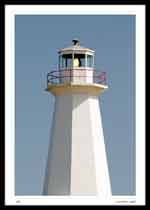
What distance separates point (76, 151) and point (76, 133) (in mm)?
353

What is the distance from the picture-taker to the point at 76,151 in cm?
1552

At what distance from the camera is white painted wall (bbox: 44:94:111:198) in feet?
50.6

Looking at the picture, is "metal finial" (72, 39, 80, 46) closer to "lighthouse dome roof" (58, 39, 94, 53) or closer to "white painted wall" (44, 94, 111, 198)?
"lighthouse dome roof" (58, 39, 94, 53)

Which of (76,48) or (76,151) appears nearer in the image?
(76,151)

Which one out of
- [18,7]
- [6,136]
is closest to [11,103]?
[6,136]

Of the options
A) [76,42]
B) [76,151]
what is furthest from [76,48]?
[76,151]

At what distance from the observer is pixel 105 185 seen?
15.9 metres

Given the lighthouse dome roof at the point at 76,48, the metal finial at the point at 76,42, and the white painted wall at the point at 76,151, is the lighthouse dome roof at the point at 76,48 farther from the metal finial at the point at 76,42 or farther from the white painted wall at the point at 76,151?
the white painted wall at the point at 76,151

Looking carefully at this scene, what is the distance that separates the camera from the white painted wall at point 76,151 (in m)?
15.4

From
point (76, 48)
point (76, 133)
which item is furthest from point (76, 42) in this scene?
point (76, 133)

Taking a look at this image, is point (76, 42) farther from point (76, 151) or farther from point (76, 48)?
point (76, 151)

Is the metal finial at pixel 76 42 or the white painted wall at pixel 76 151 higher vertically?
the metal finial at pixel 76 42

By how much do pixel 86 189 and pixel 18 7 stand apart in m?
5.88

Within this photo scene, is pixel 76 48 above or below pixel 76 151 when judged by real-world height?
above
